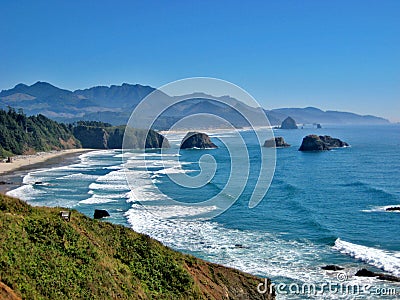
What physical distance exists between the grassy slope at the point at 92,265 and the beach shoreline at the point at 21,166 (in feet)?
121

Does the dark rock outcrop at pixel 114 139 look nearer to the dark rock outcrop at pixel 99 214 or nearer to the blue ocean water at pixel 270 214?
the blue ocean water at pixel 270 214

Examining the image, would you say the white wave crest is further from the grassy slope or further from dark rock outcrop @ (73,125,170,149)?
dark rock outcrop @ (73,125,170,149)

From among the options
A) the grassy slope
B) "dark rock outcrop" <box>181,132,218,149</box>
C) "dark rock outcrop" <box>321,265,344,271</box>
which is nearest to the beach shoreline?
"dark rock outcrop" <box>181,132,218,149</box>

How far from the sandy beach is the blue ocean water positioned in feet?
26.4

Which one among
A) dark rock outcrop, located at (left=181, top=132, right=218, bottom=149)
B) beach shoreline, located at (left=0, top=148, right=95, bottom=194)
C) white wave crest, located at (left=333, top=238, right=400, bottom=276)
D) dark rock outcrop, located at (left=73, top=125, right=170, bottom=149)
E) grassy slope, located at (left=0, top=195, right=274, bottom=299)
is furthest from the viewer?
dark rock outcrop, located at (left=73, top=125, right=170, bottom=149)

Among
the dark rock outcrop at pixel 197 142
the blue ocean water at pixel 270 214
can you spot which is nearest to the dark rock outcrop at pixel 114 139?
the dark rock outcrop at pixel 197 142

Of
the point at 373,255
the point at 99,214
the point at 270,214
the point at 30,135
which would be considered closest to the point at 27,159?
the point at 30,135

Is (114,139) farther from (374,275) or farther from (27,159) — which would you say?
(374,275)

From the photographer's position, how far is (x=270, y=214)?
39.0m

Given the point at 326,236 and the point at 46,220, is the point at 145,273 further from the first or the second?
the point at 326,236

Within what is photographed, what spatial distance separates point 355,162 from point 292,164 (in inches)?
443

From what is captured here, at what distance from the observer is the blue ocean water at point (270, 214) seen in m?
26.5

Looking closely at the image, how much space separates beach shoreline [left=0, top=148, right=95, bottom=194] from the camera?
56.8 m

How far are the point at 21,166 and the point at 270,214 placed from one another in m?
55.8
